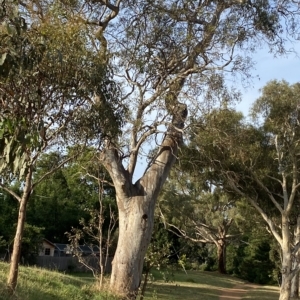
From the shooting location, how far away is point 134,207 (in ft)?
43.9

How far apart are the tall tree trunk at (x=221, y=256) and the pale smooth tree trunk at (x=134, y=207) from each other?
3557cm

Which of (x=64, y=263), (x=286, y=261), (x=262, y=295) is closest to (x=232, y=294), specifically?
(x=262, y=295)

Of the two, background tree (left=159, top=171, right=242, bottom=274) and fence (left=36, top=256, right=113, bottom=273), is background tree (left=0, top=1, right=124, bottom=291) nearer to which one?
background tree (left=159, top=171, right=242, bottom=274)

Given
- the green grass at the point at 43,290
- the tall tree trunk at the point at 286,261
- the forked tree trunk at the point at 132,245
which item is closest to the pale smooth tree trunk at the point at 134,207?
the forked tree trunk at the point at 132,245

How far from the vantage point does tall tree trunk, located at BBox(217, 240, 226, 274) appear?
4872 cm

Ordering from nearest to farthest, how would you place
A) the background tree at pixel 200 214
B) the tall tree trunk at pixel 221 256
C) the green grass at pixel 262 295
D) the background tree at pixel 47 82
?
1. the background tree at pixel 47 82
2. the green grass at pixel 262 295
3. the background tree at pixel 200 214
4. the tall tree trunk at pixel 221 256

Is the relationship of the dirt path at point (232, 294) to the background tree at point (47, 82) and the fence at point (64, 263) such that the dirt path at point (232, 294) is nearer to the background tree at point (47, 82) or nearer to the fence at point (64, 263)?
the fence at point (64, 263)

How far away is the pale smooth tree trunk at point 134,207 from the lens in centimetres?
1312

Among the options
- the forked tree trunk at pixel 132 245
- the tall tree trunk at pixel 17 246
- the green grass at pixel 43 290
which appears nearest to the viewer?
the tall tree trunk at pixel 17 246

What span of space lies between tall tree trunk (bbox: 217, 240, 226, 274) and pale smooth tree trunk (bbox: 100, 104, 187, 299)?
117 feet

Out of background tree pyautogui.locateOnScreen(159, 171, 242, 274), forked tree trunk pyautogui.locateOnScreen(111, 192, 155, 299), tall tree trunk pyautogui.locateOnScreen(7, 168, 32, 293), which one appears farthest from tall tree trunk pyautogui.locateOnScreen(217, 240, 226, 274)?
tall tree trunk pyautogui.locateOnScreen(7, 168, 32, 293)

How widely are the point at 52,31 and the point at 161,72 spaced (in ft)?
16.2

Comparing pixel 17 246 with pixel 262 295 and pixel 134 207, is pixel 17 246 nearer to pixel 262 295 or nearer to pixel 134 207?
pixel 134 207

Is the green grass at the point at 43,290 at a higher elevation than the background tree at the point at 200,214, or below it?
below
